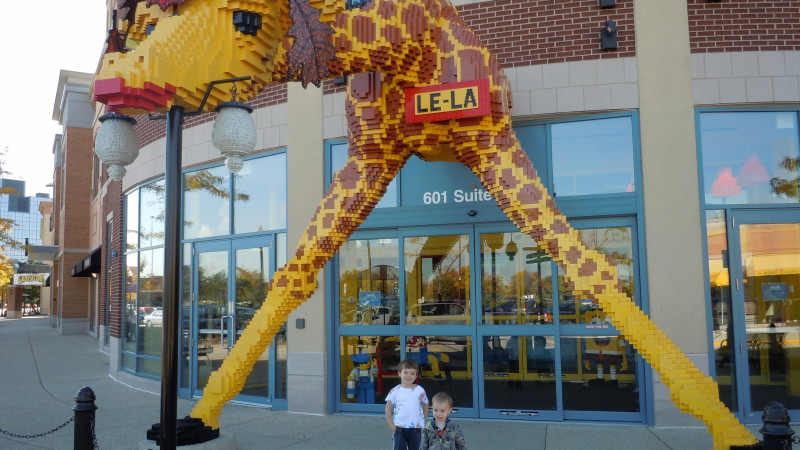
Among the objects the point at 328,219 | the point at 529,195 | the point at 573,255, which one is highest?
the point at 529,195

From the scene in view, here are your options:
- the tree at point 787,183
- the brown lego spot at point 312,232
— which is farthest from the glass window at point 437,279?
the tree at point 787,183

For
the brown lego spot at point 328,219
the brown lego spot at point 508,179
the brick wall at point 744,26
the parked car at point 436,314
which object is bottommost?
the parked car at point 436,314

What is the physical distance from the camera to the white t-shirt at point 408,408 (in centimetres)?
423

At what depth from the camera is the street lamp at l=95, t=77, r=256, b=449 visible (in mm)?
4500

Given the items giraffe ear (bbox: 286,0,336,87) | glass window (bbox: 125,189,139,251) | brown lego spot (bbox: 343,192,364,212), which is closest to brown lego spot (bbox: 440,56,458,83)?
giraffe ear (bbox: 286,0,336,87)

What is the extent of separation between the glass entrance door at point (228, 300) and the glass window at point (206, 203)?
301mm

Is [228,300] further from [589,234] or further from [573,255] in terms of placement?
[573,255]

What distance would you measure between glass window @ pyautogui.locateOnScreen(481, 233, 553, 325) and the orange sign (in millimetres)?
2202

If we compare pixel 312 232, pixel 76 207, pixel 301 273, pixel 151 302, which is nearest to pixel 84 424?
pixel 301 273

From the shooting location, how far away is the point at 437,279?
7.66 m

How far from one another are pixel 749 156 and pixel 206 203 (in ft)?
25.3

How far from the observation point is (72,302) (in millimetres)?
27719

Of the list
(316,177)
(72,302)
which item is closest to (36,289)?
(72,302)

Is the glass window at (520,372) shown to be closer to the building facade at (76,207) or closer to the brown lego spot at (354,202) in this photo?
the brown lego spot at (354,202)
